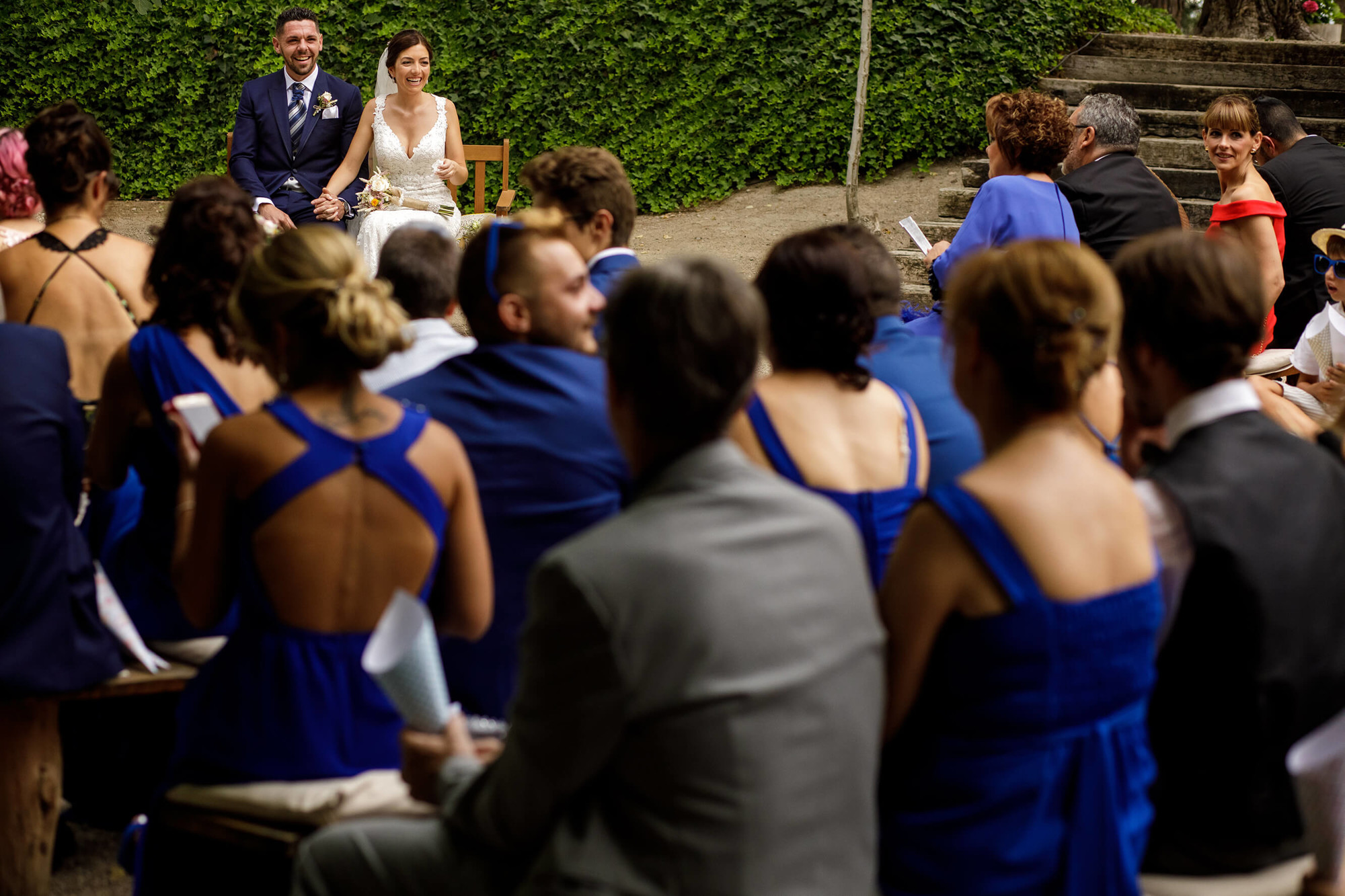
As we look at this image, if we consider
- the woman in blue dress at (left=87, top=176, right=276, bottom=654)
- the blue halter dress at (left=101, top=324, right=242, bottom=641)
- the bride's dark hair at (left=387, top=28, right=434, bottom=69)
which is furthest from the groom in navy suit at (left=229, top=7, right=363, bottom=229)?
the blue halter dress at (left=101, top=324, right=242, bottom=641)

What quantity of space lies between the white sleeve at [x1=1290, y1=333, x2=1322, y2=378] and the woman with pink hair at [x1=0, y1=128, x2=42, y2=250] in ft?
14.5

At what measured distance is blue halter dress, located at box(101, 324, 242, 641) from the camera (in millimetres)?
2895

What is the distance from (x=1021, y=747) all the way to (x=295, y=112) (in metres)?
6.69

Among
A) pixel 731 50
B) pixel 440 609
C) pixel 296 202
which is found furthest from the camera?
pixel 731 50

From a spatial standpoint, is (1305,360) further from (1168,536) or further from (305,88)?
(305,88)

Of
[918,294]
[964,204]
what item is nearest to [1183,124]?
[964,204]

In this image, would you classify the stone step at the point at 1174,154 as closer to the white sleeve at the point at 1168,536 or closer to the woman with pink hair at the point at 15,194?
the woman with pink hair at the point at 15,194

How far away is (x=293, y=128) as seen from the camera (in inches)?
292

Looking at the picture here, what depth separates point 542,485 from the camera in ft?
8.59

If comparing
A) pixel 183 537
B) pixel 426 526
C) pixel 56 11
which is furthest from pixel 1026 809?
pixel 56 11

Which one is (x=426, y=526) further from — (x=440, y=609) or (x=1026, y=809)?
(x=1026, y=809)

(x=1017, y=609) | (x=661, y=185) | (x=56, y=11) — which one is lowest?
(x=661, y=185)

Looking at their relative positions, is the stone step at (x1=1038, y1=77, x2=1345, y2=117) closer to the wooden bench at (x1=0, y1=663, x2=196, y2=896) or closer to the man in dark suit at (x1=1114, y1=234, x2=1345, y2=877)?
the man in dark suit at (x1=1114, y1=234, x2=1345, y2=877)

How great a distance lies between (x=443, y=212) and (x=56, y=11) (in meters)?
7.85
